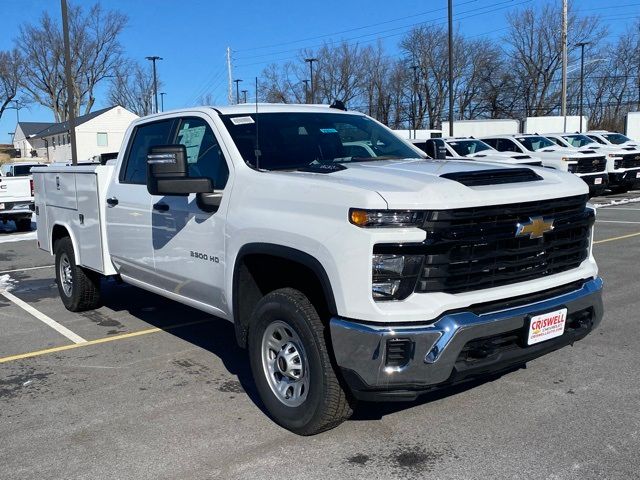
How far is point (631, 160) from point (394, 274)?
Answer: 65.4ft

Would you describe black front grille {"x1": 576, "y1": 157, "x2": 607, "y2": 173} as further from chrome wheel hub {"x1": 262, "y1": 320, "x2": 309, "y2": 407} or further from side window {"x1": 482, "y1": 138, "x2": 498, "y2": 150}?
chrome wheel hub {"x1": 262, "y1": 320, "x2": 309, "y2": 407}

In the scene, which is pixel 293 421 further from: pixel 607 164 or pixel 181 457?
pixel 607 164

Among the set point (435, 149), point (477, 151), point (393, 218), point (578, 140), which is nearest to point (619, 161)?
point (578, 140)

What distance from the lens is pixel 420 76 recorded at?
67.8 meters

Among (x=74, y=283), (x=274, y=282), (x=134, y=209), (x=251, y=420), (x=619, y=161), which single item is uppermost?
(x=619, y=161)

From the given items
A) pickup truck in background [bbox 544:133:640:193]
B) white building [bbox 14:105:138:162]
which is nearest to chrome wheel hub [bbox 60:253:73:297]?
pickup truck in background [bbox 544:133:640:193]

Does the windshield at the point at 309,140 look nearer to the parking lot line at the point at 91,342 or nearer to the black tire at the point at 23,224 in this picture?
the parking lot line at the point at 91,342

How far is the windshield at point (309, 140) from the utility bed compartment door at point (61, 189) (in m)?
2.65

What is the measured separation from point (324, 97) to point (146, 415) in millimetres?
59145

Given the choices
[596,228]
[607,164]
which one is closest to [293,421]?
[596,228]

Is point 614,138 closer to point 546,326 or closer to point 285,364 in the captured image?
point 546,326

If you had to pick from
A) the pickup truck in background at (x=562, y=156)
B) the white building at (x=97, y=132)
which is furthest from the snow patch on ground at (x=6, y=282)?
the white building at (x=97, y=132)

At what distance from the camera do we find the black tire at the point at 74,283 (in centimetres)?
689

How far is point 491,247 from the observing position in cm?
Result: 349
